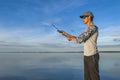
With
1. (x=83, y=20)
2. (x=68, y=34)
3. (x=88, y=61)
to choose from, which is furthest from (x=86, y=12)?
(x=88, y=61)

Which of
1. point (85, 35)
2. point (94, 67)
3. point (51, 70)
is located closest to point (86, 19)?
point (85, 35)

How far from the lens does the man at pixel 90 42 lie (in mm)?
8164

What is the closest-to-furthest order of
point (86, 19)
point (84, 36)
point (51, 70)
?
point (84, 36)
point (86, 19)
point (51, 70)

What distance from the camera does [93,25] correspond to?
27.2 feet

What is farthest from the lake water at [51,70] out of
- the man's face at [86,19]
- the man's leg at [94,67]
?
the man's face at [86,19]

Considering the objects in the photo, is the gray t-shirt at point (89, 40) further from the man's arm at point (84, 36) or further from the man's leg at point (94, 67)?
the man's leg at point (94, 67)

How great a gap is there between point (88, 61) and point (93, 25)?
0.93 metres

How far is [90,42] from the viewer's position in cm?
819

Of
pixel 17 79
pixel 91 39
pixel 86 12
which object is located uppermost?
pixel 86 12

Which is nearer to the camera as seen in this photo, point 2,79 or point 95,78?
point 95,78

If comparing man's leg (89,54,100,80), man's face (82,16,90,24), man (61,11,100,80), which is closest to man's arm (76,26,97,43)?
man (61,11,100,80)

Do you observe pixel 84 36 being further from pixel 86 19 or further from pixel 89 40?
pixel 86 19

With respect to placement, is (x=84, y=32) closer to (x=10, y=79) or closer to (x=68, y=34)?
(x=68, y=34)

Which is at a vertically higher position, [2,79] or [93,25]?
[93,25]
